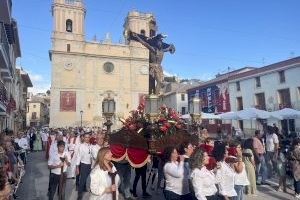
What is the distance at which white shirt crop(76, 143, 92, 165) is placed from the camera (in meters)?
7.71

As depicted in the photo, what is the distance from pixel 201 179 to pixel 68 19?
4119 centimetres

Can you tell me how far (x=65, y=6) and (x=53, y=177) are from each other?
127 feet

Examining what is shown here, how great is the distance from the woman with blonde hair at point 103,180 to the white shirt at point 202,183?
1.21 meters

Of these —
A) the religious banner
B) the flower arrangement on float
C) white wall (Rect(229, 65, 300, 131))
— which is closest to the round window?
the religious banner

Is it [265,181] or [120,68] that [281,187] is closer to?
[265,181]

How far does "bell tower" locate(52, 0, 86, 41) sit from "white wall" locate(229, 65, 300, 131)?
2304cm

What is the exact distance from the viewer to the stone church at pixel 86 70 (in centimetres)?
4000

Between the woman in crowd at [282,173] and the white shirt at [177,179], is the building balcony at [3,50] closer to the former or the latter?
the white shirt at [177,179]

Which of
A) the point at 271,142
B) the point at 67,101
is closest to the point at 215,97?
the point at 67,101

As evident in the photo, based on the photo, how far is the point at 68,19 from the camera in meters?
41.5

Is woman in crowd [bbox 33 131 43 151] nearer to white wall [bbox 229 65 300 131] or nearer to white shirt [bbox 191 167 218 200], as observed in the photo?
white shirt [bbox 191 167 218 200]

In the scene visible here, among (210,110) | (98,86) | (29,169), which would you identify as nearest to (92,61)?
(98,86)

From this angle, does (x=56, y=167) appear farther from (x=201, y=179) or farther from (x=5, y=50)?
(x=5, y=50)

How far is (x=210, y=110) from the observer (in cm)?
3706
